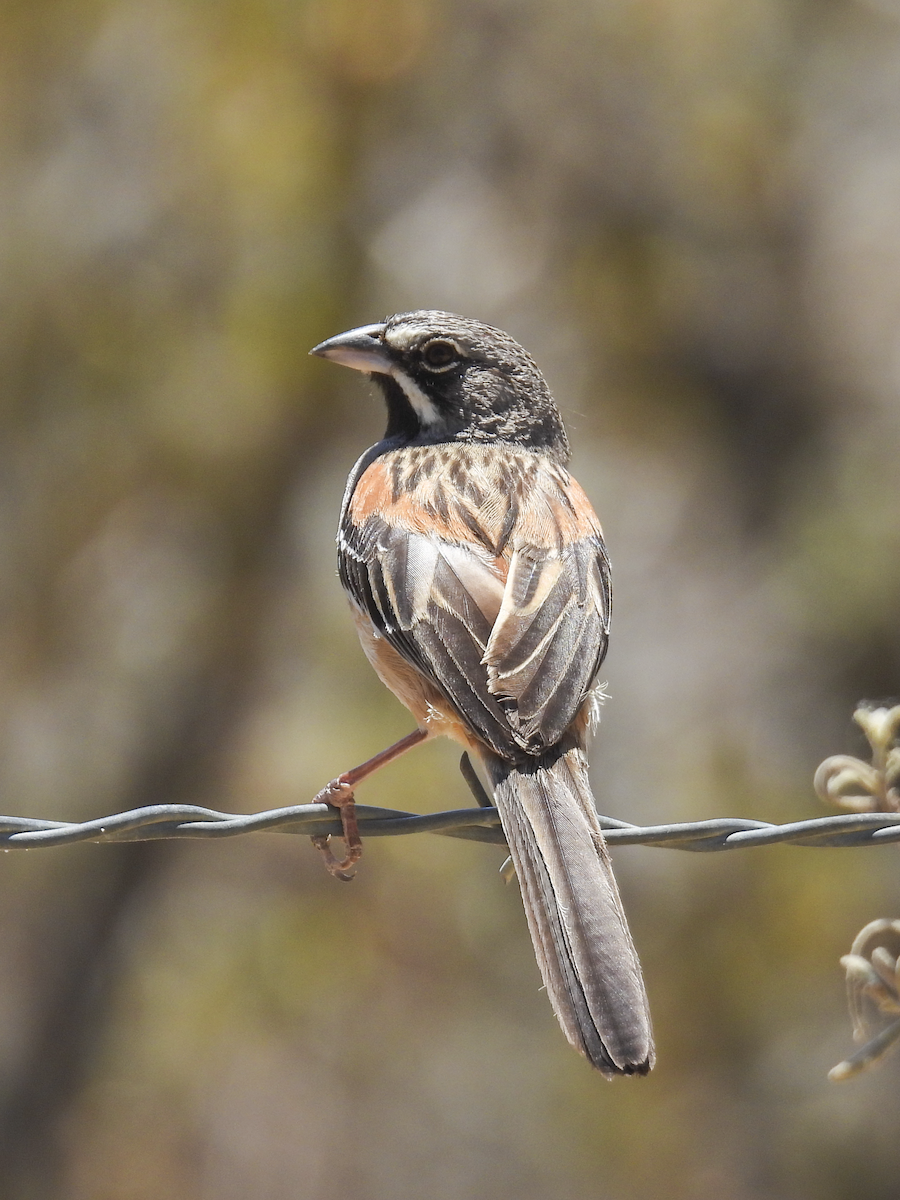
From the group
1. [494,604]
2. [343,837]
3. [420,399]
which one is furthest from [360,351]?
[343,837]

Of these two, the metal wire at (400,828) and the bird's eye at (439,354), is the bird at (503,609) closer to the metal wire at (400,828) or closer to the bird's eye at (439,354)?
the bird's eye at (439,354)

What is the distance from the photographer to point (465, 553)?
16.5 feet

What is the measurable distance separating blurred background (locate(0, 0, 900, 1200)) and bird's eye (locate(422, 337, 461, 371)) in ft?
14.3

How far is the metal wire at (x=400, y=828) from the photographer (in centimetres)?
352

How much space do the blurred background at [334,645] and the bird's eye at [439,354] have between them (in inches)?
172

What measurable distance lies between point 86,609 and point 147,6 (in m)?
4.82

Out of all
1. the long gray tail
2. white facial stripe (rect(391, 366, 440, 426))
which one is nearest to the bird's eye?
white facial stripe (rect(391, 366, 440, 426))

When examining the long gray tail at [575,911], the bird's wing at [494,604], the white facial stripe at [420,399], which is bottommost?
the long gray tail at [575,911]

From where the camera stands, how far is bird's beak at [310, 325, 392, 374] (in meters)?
6.27

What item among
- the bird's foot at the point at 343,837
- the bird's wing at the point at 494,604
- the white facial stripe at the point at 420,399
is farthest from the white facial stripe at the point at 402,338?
the bird's foot at the point at 343,837

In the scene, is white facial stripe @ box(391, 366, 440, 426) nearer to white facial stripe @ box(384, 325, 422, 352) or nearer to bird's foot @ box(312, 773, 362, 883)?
white facial stripe @ box(384, 325, 422, 352)

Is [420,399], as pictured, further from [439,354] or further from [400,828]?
[400,828]

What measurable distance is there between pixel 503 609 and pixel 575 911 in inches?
44.8

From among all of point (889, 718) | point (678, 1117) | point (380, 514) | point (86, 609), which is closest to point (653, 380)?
point (86, 609)
